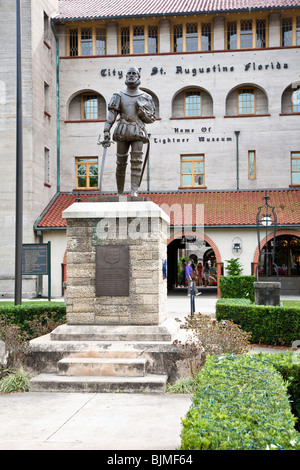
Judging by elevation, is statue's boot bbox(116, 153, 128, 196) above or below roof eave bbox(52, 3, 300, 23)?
below

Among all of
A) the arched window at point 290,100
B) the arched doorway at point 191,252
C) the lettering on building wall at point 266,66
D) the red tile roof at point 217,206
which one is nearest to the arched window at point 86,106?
the red tile roof at point 217,206

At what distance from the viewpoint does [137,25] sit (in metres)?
28.6

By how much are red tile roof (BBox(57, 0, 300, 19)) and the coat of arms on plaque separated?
22.4m

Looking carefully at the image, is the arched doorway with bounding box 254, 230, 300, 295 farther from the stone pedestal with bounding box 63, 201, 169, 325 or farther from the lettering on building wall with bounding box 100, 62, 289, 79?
the stone pedestal with bounding box 63, 201, 169, 325

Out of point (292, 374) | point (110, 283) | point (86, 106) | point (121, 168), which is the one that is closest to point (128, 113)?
point (121, 168)

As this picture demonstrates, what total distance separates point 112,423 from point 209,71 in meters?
25.2

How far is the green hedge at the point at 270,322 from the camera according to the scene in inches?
466

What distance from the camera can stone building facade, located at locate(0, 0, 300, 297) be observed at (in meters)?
27.8

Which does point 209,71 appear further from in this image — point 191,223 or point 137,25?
point 191,223

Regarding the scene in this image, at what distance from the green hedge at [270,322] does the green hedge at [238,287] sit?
19.1 ft

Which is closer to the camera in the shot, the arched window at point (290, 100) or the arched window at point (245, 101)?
the arched window at point (290, 100)

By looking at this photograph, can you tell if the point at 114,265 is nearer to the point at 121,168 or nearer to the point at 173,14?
the point at 121,168

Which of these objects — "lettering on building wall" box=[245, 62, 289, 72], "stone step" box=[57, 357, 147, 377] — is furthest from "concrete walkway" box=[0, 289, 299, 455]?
"lettering on building wall" box=[245, 62, 289, 72]
